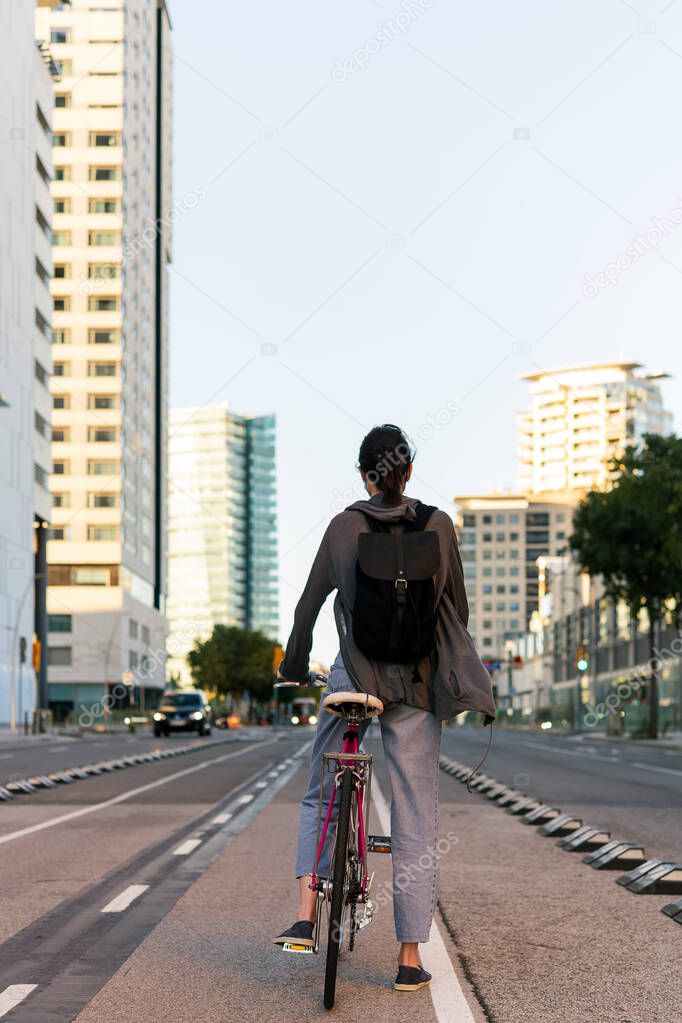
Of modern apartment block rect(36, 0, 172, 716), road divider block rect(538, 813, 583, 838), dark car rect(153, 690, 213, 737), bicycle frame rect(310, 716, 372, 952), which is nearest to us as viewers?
bicycle frame rect(310, 716, 372, 952)

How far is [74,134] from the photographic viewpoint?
114062mm

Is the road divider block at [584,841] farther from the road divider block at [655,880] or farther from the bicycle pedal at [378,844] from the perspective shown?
the bicycle pedal at [378,844]

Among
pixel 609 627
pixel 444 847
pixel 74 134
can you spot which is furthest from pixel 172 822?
pixel 74 134

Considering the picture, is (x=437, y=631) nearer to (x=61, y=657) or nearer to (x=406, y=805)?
(x=406, y=805)

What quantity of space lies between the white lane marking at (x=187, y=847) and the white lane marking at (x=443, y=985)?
365cm

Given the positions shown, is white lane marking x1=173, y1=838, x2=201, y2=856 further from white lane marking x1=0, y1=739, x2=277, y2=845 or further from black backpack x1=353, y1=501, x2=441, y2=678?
black backpack x1=353, y1=501, x2=441, y2=678

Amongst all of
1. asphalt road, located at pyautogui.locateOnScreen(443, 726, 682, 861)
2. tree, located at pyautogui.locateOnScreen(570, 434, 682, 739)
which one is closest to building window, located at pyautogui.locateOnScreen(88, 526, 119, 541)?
tree, located at pyautogui.locateOnScreen(570, 434, 682, 739)

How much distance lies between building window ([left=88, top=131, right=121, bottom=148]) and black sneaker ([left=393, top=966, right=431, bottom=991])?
11388cm

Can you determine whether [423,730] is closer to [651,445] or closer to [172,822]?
[172,822]

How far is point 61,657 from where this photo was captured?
357ft

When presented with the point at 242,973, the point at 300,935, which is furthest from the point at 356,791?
the point at 242,973

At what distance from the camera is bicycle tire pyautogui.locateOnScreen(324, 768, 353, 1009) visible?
205 inches

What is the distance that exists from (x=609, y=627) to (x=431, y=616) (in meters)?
94.6

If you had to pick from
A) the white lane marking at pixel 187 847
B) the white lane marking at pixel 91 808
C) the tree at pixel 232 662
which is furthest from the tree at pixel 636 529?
the tree at pixel 232 662
